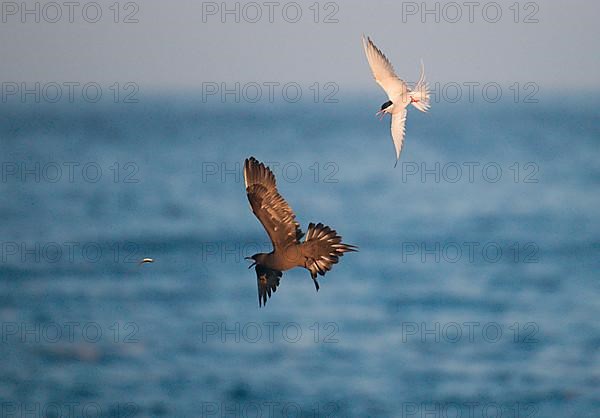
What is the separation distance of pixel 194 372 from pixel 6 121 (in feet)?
62.6

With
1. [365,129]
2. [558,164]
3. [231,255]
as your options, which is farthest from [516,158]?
[231,255]

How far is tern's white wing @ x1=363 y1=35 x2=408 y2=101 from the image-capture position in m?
6.37

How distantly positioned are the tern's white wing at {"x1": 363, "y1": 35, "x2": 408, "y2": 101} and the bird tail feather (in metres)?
0.79

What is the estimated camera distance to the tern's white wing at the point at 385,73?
637 cm

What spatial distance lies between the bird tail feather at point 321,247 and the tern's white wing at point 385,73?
0.79m

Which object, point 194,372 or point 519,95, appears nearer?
point 194,372

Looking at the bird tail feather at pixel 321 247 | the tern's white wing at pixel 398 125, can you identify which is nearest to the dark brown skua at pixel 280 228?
the bird tail feather at pixel 321 247

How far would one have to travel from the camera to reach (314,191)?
1994 centimetres

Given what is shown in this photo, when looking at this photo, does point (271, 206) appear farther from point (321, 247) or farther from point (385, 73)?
point (385, 73)

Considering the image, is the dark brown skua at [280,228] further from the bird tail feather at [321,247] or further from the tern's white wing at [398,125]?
the tern's white wing at [398,125]

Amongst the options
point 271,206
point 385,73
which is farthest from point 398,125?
point 271,206

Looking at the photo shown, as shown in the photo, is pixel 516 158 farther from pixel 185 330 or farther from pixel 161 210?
pixel 185 330

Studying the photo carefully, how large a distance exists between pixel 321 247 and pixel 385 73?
92cm

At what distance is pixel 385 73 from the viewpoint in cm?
639
